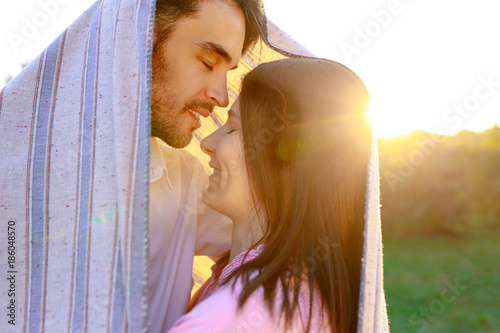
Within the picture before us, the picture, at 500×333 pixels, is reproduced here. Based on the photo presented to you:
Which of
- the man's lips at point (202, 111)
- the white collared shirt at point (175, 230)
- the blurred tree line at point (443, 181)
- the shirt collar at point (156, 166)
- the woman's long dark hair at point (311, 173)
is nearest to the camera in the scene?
the woman's long dark hair at point (311, 173)

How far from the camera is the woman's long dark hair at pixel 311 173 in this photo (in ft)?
4.62

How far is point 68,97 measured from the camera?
1452 mm

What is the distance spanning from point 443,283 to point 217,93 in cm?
491

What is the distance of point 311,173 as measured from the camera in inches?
61.6

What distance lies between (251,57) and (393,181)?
5.27 meters

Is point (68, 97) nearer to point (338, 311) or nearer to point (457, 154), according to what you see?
point (338, 311)

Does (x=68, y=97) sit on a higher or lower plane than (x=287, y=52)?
lower

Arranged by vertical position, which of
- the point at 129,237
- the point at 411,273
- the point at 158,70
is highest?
the point at 158,70

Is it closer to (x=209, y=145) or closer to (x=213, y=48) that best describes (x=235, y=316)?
(x=209, y=145)

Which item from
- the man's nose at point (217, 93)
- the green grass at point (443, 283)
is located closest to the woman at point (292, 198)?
the man's nose at point (217, 93)

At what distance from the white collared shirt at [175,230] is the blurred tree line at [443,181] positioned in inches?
190

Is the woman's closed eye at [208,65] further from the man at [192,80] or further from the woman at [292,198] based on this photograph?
the woman at [292,198]

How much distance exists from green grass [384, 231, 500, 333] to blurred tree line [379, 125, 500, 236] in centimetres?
30

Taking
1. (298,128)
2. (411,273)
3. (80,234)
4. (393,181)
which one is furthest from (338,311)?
(393,181)
